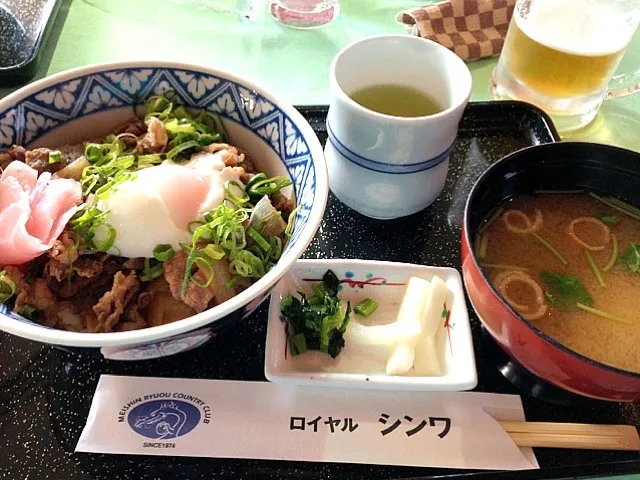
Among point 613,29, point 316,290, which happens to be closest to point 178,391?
point 316,290

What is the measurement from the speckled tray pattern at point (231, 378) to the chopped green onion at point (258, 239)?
0.17 metres

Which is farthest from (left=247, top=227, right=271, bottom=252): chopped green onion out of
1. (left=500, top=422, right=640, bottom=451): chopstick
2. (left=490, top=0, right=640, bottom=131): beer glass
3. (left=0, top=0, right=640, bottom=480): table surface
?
(left=490, top=0, right=640, bottom=131): beer glass

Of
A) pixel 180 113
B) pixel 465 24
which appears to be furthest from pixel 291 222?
pixel 465 24

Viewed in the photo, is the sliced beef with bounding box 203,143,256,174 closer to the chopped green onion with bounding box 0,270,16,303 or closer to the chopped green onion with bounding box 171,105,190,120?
the chopped green onion with bounding box 171,105,190,120

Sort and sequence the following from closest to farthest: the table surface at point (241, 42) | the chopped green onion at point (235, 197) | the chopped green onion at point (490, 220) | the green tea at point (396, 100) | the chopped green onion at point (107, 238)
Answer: the chopped green onion at point (107, 238) → the chopped green onion at point (235, 197) → the chopped green onion at point (490, 220) → the green tea at point (396, 100) → the table surface at point (241, 42)

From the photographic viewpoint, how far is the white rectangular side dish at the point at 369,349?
105 centimetres

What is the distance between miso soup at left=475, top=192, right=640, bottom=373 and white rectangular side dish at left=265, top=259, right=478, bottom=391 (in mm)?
115

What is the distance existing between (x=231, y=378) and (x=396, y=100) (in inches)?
31.4

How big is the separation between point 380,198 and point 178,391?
618 mm

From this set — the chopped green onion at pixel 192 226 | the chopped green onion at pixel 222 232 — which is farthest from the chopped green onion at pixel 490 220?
the chopped green onion at pixel 192 226

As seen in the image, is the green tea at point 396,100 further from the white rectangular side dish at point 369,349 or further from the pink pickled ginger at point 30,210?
the pink pickled ginger at point 30,210

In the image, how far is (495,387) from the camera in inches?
45.1

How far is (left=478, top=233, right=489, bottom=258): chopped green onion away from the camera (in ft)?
4.08

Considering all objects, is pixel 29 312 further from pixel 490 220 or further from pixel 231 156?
pixel 490 220
